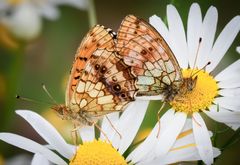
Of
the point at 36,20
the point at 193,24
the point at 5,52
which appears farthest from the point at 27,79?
the point at 193,24

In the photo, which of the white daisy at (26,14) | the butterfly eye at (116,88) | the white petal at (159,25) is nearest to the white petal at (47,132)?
the butterfly eye at (116,88)

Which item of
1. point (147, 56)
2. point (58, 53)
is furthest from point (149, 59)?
point (58, 53)

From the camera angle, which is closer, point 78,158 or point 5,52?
point 78,158

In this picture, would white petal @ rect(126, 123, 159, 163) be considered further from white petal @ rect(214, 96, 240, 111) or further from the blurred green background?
the blurred green background

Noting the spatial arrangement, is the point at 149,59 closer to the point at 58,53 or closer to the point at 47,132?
the point at 47,132

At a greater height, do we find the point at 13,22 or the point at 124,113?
the point at 13,22

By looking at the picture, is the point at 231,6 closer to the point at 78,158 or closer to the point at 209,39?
the point at 209,39

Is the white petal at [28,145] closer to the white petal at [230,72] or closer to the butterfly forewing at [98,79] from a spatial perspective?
the butterfly forewing at [98,79]
